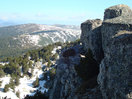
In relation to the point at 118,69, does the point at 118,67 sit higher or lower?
higher

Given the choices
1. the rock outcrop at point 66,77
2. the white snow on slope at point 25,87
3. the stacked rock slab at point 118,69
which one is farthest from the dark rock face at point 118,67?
the white snow on slope at point 25,87

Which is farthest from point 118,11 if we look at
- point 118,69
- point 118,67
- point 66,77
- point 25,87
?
point 25,87

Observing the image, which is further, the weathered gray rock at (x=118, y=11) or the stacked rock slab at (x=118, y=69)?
the weathered gray rock at (x=118, y=11)

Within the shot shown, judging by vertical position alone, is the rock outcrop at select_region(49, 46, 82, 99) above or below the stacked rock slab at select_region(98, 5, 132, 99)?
below

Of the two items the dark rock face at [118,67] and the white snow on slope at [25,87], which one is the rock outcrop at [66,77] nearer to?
the dark rock face at [118,67]

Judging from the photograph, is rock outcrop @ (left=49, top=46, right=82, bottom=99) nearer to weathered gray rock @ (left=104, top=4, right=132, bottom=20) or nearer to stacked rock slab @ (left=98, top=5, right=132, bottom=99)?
stacked rock slab @ (left=98, top=5, right=132, bottom=99)

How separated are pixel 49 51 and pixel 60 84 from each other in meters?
88.9

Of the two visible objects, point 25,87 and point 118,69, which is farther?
point 25,87

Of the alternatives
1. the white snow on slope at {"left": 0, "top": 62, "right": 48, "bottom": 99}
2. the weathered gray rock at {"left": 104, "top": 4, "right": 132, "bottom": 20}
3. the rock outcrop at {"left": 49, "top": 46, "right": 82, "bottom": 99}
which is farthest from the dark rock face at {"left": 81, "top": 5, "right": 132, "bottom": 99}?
the white snow on slope at {"left": 0, "top": 62, "right": 48, "bottom": 99}

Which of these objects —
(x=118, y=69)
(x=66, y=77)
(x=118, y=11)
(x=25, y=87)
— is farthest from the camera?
(x=25, y=87)

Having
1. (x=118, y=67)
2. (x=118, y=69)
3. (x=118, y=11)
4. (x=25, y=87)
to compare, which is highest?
(x=118, y=11)

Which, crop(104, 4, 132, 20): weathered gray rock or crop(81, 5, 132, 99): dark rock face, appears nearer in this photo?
crop(81, 5, 132, 99): dark rock face

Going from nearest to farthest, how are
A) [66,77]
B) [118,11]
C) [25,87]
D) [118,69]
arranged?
[118,69]
[118,11]
[66,77]
[25,87]

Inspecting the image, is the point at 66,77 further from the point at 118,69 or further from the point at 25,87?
the point at 25,87
